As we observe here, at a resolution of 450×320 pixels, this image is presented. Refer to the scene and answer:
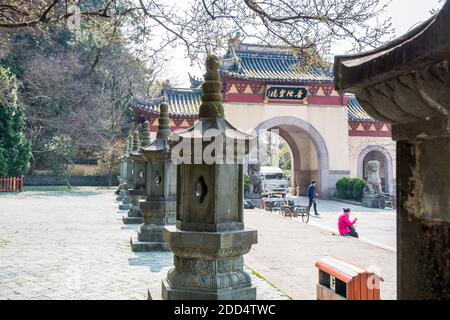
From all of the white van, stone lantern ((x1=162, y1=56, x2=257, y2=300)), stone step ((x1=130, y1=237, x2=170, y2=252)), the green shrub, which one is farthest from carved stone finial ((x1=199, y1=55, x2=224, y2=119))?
the white van

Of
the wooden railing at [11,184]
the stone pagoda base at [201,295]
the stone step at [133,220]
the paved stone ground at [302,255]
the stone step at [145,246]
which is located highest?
the wooden railing at [11,184]

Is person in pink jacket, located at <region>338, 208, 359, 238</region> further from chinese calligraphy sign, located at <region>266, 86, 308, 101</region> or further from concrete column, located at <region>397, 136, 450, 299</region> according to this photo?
chinese calligraphy sign, located at <region>266, 86, 308, 101</region>

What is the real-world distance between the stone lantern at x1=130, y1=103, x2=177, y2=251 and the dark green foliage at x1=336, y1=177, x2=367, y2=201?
1610cm

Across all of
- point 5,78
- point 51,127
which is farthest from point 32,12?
point 51,127

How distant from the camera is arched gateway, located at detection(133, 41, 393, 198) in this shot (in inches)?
933

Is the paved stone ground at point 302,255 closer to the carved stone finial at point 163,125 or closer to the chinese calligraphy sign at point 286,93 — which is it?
the carved stone finial at point 163,125

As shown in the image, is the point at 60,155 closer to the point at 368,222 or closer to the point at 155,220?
the point at 368,222

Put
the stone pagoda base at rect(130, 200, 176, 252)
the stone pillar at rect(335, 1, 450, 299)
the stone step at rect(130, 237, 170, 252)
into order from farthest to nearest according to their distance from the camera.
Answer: the stone pagoda base at rect(130, 200, 176, 252), the stone step at rect(130, 237, 170, 252), the stone pillar at rect(335, 1, 450, 299)

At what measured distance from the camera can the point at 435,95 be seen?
1.54m

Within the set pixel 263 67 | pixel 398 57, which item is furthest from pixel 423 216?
pixel 263 67

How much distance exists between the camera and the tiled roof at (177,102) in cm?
2378

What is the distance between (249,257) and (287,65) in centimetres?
2000

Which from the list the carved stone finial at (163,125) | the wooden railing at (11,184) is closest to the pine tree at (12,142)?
the wooden railing at (11,184)

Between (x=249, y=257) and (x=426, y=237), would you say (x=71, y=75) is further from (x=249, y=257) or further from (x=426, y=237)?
(x=426, y=237)
